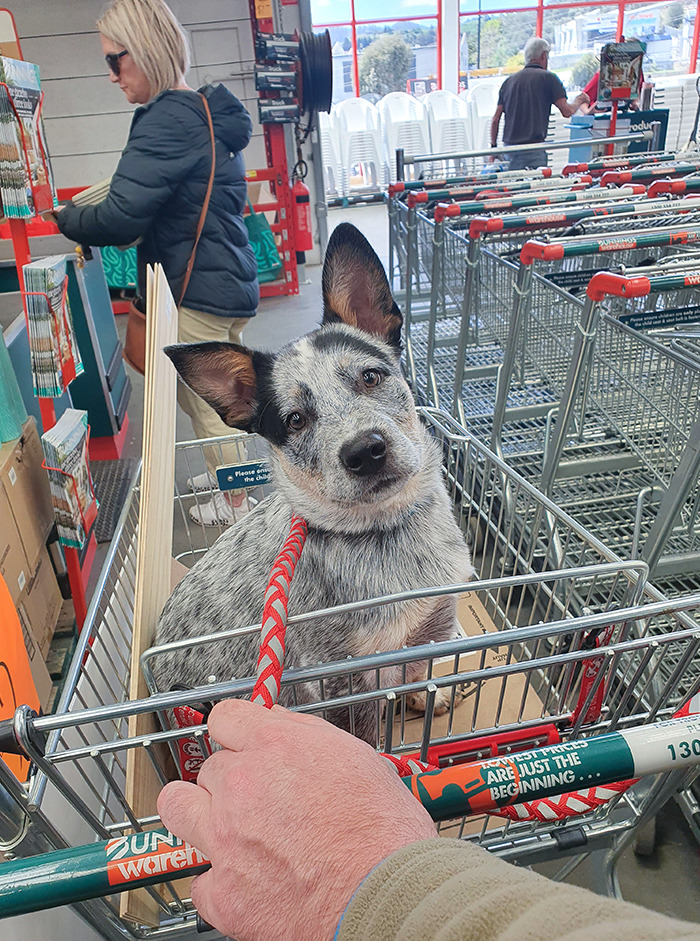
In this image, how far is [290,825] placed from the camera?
0.52 metres

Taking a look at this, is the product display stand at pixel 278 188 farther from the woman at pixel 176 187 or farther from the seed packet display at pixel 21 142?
the seed packet display at pixel 21 142

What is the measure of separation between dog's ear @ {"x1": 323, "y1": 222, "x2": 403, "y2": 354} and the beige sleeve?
41.7 inches

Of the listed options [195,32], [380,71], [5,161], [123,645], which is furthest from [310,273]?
[380,71]

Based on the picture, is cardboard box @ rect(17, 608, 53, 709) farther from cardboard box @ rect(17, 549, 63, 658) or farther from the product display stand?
the product display stand

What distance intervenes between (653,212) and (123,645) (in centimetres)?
264

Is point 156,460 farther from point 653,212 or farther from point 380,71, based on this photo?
point 380,71

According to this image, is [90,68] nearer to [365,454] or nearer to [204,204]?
[204,204]

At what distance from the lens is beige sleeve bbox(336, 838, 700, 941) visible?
412mm

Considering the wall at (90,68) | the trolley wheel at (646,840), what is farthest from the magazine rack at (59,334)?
the wall at (90,68)

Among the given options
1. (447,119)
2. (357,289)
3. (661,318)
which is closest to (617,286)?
(661,318)

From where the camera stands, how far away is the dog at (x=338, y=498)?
121cm

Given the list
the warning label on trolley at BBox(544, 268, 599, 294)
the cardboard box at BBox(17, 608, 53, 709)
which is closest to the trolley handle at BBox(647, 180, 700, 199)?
the warning label on trolley at BBox(544, 268, 599, 294)

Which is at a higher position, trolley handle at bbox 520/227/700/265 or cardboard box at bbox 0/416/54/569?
trolley handle at bbox 520/227/700/265

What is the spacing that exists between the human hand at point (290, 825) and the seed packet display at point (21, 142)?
77.5 inches
